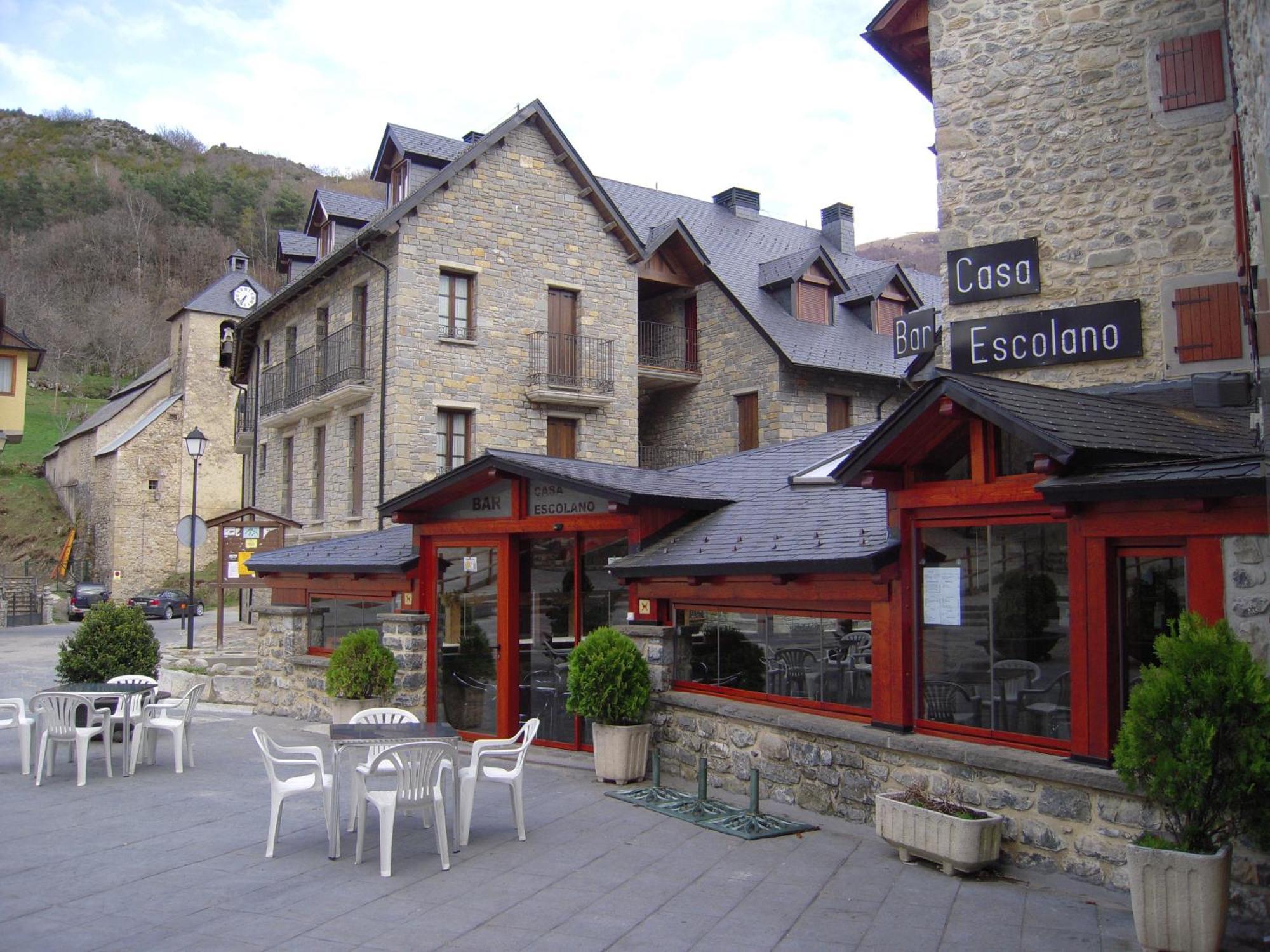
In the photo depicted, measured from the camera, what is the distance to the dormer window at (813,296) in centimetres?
2367

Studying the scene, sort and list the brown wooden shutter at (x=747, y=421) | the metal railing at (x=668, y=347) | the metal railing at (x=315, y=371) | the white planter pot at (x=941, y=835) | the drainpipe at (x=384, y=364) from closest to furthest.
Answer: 1. the white planter pot at (x=941, y=835)
2. the drainpipe at (x=384, y=364)
3. the metal railing at (x=315, y=371)
4. the brown wooden shutter at (x=747, y=421)
5. the metal railing at (x=668, y=347)

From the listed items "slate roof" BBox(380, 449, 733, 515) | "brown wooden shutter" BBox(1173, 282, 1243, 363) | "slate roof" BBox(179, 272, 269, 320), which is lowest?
"slate roof" BBox(380, 449, 733, 515)

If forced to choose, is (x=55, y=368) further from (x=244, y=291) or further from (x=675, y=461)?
(x=675, y=461)

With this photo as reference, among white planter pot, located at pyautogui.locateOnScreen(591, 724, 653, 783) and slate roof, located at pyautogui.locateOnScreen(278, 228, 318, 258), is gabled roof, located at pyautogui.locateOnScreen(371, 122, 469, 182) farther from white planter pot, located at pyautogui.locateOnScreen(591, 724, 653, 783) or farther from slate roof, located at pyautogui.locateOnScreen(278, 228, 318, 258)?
white planter pot, located at pyautogui.locateOnScreen(591, 724, 653, 783)

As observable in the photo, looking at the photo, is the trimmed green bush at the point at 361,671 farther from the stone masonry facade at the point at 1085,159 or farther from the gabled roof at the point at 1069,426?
the stone masonry facade at the point at 1085,159

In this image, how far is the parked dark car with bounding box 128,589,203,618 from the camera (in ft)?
118

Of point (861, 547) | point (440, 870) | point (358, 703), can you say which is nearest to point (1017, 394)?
point (861, 547)

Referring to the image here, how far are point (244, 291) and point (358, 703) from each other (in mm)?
37668

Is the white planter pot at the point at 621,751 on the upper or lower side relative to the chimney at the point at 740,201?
lower

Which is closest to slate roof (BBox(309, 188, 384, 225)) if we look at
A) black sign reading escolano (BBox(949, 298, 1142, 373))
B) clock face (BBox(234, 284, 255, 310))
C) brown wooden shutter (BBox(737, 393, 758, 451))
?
brown wooden shutter (BBox(737, 393, 758, 451))

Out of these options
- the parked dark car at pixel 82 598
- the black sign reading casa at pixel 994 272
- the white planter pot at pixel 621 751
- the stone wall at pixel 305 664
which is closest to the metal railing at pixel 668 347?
the stone wall at pixel 305 664

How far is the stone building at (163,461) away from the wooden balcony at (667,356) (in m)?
24.7

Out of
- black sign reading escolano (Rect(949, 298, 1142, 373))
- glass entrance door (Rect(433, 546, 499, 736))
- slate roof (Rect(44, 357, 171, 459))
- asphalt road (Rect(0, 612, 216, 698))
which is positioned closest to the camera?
black sign reading escolano (Rect(949, 298, 1142, 373))

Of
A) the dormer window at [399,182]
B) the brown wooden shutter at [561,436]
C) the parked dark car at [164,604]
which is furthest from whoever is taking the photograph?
the parked dark car at [164,604]
